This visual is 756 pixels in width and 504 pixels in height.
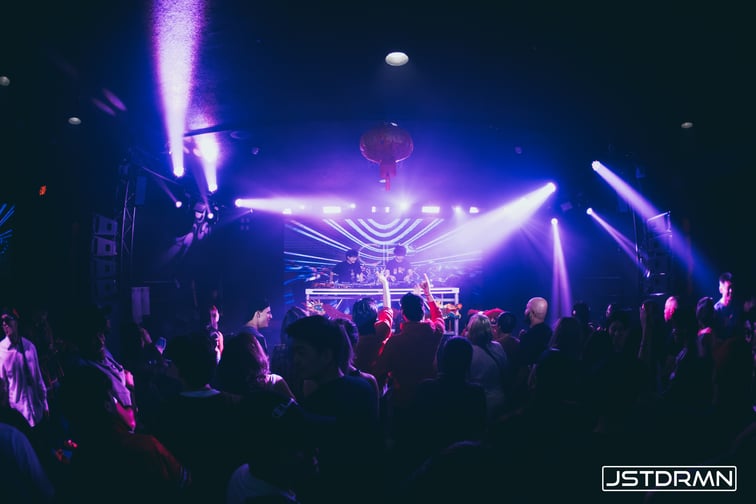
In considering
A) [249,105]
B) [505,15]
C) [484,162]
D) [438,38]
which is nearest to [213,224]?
[249,105]

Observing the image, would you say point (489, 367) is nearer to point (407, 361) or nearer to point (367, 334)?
point (407, 361)

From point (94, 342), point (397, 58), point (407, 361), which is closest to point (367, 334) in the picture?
point (407, 361)

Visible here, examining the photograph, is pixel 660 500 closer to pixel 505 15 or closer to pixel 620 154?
pixel 505 15

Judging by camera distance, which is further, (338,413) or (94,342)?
(94,342)

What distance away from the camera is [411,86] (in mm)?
5250

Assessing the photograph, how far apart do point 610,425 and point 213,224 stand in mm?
9681

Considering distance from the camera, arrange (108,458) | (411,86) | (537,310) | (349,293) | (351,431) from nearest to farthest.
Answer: (108,458) → (351,431) → (537,310) → (411,86) → (349,293)

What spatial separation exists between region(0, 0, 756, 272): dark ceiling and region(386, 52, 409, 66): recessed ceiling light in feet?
0.25

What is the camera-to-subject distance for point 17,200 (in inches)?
231

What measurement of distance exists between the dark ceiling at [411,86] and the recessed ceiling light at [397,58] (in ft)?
0.25

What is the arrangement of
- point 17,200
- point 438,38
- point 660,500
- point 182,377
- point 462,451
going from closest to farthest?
1. point 462,451
2. point 660,500
3. point 182,377
4. point 438,38
5. point 17,200

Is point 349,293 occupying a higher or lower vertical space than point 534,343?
higher

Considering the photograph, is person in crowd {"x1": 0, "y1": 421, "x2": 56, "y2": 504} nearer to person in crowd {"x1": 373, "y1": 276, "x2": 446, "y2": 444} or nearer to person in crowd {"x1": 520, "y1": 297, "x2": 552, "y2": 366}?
person in crowd {"x1": 373, "y1": 276, "x2": 446, "y2": 444}

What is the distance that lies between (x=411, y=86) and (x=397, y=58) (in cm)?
74
